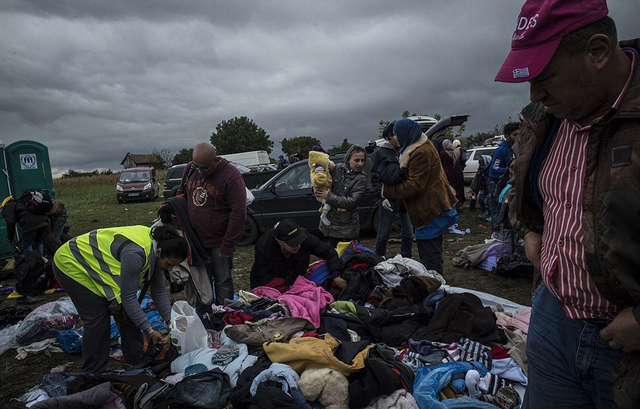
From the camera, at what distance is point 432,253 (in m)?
4.15

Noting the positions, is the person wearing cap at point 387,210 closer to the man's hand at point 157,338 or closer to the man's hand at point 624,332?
the man's hand at point 157,338

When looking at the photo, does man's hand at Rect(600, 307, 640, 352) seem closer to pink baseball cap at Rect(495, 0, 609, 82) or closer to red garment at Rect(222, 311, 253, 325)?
pink baseball cap at Rect(495, 0, 609, 82)

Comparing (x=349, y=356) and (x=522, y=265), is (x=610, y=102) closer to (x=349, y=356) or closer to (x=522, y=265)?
(x=349, y=356)

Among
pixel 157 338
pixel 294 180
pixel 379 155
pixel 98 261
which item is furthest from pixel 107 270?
pixel 294 180

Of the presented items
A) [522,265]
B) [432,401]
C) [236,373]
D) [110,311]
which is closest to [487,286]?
[522,265]

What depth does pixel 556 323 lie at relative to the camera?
1.23 m

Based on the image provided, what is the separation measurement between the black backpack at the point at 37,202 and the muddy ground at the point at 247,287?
4.39 ft

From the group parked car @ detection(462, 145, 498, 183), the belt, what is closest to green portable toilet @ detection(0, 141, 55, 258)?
the belt

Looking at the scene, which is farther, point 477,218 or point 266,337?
point 477,218

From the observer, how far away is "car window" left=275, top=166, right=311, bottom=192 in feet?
24.7

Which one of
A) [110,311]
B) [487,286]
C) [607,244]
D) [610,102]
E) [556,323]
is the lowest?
[487,286]

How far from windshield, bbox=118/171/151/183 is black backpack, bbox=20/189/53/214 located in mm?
14636

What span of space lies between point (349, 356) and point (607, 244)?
2026 millimetres

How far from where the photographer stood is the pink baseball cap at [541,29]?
3.25ft
